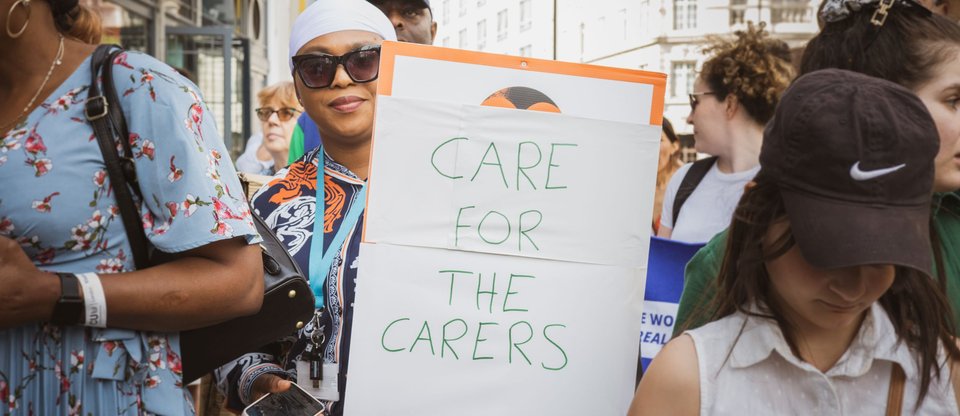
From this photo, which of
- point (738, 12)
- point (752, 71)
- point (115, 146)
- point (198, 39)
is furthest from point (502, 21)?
point (198, 39)

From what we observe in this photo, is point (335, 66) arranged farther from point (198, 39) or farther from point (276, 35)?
point (276, 35)

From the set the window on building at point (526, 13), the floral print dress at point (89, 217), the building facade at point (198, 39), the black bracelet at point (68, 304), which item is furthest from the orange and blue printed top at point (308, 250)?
the building facade at point (198, 39)

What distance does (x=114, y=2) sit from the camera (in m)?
8.07

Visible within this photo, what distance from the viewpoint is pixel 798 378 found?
154 centimetres

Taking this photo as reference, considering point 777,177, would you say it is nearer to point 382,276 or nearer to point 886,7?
point 886,7

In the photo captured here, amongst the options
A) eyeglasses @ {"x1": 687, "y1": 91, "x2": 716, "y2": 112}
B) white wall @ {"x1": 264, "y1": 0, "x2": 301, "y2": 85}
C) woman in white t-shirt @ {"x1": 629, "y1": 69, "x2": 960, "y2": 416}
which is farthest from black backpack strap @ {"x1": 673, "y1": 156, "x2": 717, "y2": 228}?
white wall @ {"x1": 264, "y1": 0, "x2": 301, "y2": 85}

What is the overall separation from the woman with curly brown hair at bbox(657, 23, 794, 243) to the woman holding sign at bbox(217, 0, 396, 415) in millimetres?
1785

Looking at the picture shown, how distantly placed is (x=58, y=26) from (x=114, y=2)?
6929mm

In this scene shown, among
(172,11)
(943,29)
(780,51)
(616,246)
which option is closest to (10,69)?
(616,246)

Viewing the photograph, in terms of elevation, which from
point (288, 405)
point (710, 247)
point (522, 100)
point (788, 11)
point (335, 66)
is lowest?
point (288, 405)

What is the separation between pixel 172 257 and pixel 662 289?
1761 millimetres

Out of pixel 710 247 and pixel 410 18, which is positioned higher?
pixel 410 18

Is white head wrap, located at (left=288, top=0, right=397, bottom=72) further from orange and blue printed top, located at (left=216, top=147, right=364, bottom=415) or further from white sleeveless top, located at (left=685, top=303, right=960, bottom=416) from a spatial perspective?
white sleeveless top, located at (left=685, top=303, right=960, bottom=416)

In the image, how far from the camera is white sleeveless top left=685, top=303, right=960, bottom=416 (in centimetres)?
152
